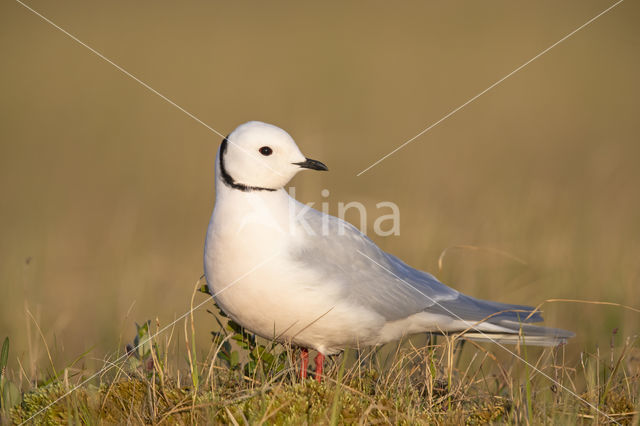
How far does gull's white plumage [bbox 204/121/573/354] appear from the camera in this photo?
4.67 metres

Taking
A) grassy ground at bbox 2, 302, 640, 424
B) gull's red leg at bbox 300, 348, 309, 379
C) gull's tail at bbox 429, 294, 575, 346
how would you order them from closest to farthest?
1. grassy ground at bbox 2, 302, 640, 424
2. gull's red leg at bbox 300, 348, 309, 379
3. gull's tail at bbox 429, 294, 575, 346

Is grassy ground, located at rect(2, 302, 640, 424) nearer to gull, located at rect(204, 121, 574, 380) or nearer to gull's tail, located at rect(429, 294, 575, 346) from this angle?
gull, located at rect(204, 121, 574, 380)

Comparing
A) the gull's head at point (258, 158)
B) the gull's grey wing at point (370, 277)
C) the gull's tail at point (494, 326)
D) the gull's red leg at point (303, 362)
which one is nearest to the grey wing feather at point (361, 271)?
the gull's grey wing at point (370, 277)

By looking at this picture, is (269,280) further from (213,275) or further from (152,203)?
(152,203)

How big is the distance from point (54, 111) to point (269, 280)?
1563cm

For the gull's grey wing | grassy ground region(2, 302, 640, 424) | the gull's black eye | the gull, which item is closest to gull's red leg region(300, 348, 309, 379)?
the gull

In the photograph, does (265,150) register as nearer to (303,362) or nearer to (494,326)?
(303,362)

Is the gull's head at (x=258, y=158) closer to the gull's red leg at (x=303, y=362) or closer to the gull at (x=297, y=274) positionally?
the gull at (x=297, y=274)

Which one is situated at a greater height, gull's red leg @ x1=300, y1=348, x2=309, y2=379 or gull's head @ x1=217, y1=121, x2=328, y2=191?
gull's head @ x1=217, y1=121, x2=328, y2=191

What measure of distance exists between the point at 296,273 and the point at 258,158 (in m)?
0.87

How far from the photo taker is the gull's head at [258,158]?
196 inches

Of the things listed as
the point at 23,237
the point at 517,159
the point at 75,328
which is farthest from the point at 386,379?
the point at 517,159

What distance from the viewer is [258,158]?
4961mm

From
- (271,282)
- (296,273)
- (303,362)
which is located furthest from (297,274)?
(303,362)
